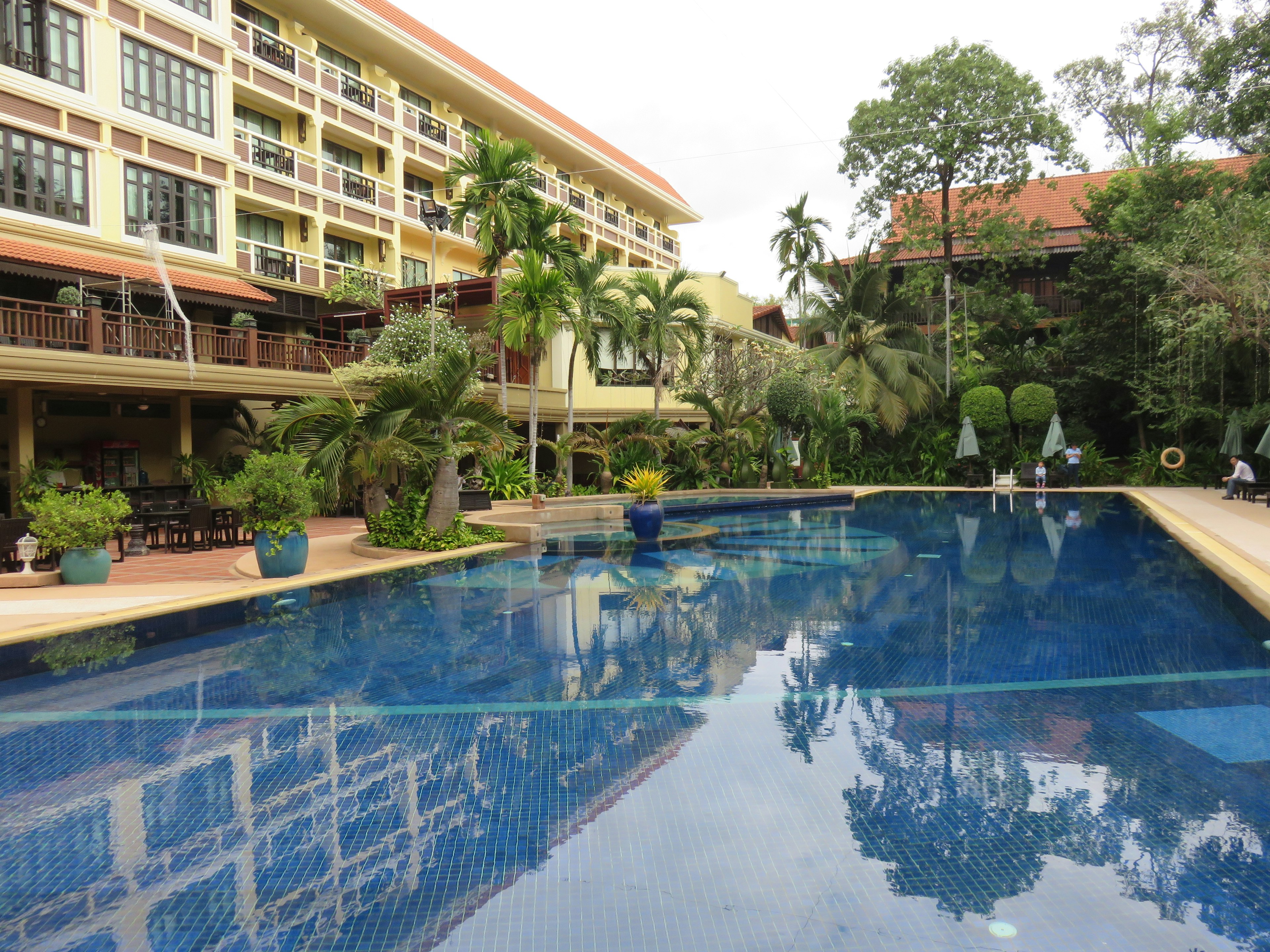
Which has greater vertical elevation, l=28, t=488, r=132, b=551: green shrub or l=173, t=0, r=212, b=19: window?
l=173, t=0, r=212, b=19: window

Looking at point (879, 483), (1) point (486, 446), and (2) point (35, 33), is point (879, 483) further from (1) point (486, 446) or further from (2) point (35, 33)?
(2) point (35, 33)

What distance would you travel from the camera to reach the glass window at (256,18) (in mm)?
23484

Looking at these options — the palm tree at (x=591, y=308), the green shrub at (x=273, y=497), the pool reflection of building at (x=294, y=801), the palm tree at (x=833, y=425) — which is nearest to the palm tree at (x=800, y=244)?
the palm tree at (x=833, y=425)

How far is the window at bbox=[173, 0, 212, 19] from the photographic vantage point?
20.7 metres

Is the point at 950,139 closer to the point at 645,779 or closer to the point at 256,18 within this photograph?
the point at 256,18

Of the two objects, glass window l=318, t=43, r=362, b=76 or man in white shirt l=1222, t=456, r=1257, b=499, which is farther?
glass window l=318, t=43, r=362, b=76

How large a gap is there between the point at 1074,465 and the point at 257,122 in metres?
25.7

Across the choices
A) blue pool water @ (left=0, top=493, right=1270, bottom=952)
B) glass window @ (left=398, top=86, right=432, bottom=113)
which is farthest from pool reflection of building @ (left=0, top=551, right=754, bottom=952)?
glass window @ (left=398, top=86, right=432, bottom=113)

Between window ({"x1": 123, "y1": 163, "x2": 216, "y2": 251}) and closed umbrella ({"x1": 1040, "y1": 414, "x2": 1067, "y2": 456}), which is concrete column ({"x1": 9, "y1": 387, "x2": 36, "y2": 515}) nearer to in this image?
window ({"x1": 123, "y1": 163, "x2": 216, "y2": 251})

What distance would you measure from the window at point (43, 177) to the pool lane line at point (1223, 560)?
21432 mm

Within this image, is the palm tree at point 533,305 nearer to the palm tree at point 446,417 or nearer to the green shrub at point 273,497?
the palm tree at point 446,417

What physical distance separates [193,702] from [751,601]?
5.94 m

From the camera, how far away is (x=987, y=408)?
89.2 ft

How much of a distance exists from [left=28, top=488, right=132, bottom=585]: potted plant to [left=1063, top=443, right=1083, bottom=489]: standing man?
24530 millimetres
